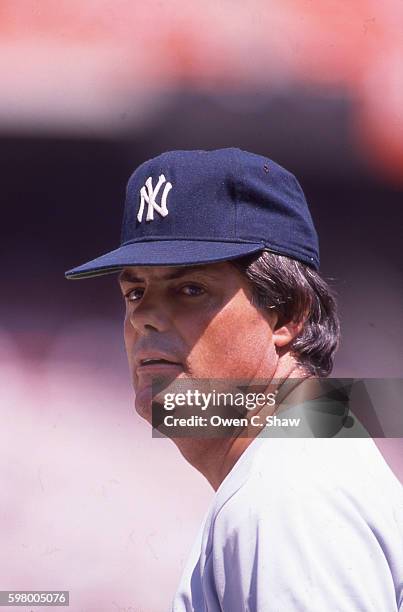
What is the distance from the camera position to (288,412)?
1230 millimetres

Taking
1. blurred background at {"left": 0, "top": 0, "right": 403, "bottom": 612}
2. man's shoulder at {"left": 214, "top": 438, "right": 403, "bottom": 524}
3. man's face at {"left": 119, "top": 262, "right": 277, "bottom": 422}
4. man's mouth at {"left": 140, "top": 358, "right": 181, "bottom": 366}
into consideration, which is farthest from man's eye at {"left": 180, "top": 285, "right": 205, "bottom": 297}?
blurred background at {"left": 0, "top": 0, "right": 403, "bottom": 612}

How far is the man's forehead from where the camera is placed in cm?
134

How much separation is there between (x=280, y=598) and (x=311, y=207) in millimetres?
1177

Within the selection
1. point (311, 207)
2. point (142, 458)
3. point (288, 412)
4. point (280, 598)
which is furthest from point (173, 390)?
point (311, 207)

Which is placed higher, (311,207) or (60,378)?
(311,207)

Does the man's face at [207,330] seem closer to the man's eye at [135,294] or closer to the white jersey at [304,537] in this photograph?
the man's eye at [135,294]

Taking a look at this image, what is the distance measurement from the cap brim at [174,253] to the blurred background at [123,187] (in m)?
0.66

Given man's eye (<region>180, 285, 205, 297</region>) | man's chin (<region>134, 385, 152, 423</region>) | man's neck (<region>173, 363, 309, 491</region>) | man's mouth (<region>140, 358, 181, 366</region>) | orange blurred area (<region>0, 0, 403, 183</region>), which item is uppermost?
orange blurred area (<region>0, 0, 403, 183</region>)

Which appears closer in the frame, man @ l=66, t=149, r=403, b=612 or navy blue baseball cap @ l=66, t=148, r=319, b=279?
man @ l=66, t=149, r=403, b=612

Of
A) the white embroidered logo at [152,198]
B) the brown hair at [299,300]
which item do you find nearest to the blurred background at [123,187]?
the brown hair at [299,300]

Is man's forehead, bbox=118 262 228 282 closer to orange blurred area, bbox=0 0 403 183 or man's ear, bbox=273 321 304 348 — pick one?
man's ear, bbox=273 321 304 348

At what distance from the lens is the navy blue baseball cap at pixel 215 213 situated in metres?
1.29

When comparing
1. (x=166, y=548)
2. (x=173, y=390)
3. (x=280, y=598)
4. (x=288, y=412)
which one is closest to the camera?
(x=280, y=598)

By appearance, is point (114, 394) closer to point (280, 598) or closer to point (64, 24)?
point (64, 24)
